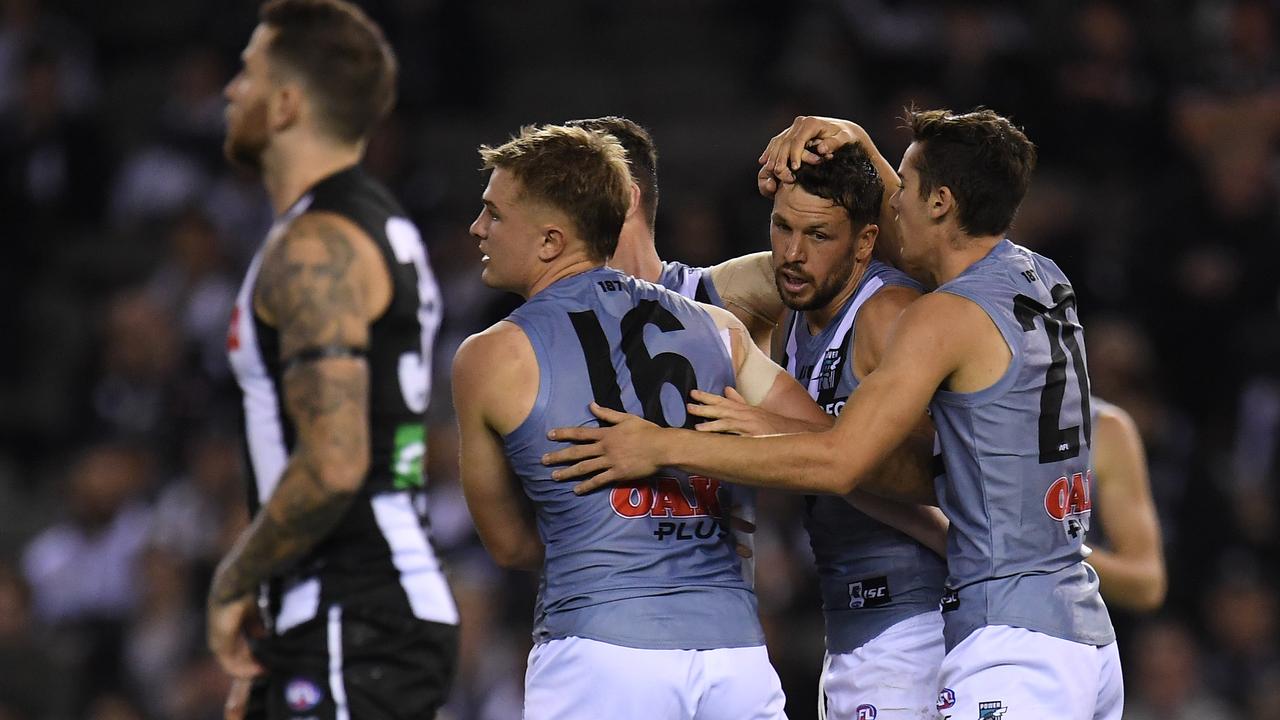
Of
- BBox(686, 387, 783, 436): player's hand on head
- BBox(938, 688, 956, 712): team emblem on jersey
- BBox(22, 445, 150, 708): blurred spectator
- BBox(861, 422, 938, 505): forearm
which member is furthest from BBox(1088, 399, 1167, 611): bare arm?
BBox(22, 445, 150, 708): blurred spectator

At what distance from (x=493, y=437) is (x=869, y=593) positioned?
1351 mm

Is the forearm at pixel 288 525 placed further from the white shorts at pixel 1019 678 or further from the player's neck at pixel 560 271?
the white shorts at pixel 1019 678

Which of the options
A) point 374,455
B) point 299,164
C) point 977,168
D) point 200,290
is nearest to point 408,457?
point 374,455

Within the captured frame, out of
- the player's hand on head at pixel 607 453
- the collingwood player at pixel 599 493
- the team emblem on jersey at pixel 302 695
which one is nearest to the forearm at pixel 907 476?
the collingwood player at pixel 599 493

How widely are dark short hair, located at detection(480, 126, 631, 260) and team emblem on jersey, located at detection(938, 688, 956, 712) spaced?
1.54m

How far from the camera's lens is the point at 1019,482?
4.29 meters

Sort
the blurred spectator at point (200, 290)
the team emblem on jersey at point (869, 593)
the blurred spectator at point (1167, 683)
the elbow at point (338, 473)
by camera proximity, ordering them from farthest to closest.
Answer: the blurred spectator at point (200, 290) → the blurred spectator at point (1167, 683) → the team emblem on jersey at point (869, 593) → the elbow at point (338, 473)

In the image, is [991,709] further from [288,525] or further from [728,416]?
[288,525]

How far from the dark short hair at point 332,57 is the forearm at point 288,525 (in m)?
0.96

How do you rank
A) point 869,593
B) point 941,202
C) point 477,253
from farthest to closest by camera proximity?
point 477,253 < point 869,593 < point 941,202

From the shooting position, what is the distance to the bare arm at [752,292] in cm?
550

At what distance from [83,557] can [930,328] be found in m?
8.58

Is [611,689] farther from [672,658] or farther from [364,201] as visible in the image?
[364,201]

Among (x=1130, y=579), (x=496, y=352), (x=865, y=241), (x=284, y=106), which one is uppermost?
(x=284, y=106)
